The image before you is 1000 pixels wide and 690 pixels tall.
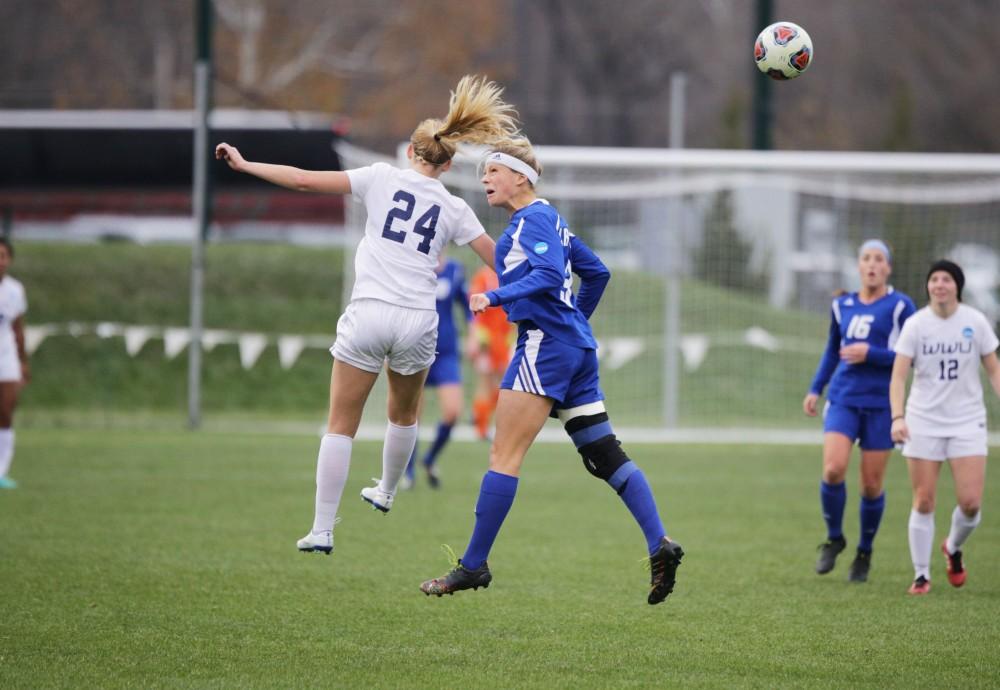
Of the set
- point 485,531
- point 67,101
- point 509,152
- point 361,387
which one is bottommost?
point 485,531

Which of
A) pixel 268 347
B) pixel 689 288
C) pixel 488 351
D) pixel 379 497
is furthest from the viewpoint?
pixel 268 347

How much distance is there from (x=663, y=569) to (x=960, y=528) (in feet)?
8.69

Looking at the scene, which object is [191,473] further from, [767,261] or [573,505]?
[767,261]

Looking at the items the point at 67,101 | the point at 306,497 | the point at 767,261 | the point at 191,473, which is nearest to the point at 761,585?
the point at 306,497

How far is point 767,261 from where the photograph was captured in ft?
62.5

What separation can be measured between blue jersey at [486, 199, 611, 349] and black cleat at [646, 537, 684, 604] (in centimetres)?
102

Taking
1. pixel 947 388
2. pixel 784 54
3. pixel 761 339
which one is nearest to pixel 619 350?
pixel 761 339

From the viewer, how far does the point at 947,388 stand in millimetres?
7918

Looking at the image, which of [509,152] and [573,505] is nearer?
[509,152]

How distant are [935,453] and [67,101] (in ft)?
80.8

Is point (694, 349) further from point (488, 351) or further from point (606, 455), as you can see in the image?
point (606, 455)

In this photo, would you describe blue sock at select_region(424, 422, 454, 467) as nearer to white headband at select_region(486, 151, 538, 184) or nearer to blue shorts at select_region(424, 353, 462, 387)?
blue shorts at select_region(424, 353, 462, 387)

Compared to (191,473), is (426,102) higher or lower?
higher

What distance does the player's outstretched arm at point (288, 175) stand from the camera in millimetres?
6246
